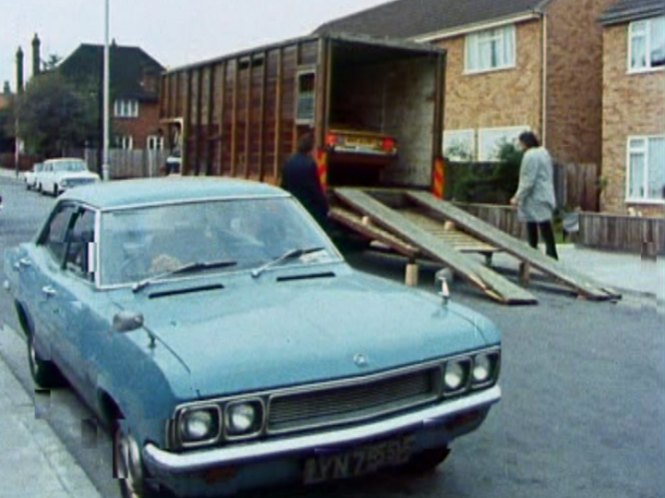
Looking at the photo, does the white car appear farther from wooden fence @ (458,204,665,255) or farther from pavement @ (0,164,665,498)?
pavement @ (0,164,665,498)

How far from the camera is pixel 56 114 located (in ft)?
166

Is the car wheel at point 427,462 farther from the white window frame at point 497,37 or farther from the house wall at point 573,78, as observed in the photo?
the white window frame at point 497,37

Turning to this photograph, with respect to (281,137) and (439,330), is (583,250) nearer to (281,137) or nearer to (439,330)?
(281,137)

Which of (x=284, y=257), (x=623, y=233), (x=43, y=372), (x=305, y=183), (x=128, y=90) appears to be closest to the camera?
(x=284, y=257)

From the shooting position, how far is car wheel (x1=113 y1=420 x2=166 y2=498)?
4.02m

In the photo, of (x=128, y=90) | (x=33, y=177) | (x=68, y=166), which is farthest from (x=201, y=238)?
(x=128, y=90)

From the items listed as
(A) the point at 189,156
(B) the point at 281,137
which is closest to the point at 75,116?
(A) the point at 189,156

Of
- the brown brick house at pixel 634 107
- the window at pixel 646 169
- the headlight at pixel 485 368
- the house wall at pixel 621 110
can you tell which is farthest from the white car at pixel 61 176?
the headlight at pixel 485 368

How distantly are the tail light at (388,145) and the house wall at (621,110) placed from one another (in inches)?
420

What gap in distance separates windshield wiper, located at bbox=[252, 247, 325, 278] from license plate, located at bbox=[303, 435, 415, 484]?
4.57 feet

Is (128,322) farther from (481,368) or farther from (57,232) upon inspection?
(57,232)

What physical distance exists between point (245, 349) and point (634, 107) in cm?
2209

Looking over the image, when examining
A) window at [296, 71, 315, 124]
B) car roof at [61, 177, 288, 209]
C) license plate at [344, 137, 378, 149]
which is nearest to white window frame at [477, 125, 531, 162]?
license plate at [344, 137, 378, 149]

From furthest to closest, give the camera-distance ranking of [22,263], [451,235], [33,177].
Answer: [33,177]
[451,235]
[22,263]
